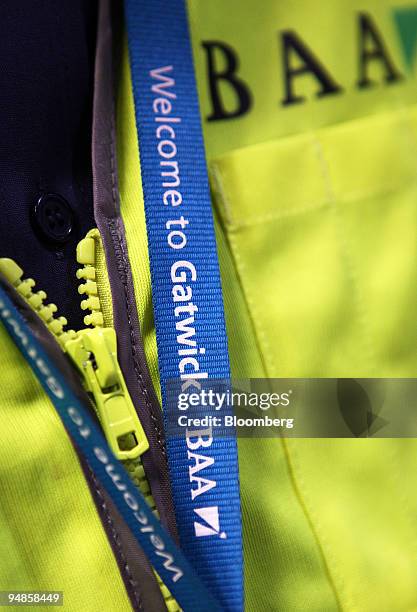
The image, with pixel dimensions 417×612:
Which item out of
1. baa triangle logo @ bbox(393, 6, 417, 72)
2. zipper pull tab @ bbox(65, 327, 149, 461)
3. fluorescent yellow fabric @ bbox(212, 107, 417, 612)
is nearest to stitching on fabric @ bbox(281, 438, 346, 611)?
fluorescent yellow fabric @ bbox(212, 107, 417, 612)

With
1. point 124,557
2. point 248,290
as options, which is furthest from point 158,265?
point 124,557

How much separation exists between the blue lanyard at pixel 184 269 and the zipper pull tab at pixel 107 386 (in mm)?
27

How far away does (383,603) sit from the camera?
1.53ft

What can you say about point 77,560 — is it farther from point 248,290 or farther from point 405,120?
point 405,120

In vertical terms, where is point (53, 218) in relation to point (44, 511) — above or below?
above

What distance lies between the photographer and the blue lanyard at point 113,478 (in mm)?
368

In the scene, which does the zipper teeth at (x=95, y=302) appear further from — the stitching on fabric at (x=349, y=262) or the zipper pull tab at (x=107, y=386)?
the stitching on fabric at (x=349, y=262)

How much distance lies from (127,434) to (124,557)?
7 centimetres

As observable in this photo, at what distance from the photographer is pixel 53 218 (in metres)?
0.44

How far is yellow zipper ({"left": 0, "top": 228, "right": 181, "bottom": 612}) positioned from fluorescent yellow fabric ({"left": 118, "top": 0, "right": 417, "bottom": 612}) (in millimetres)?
43

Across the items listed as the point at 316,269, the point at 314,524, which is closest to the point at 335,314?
the point at 316,269

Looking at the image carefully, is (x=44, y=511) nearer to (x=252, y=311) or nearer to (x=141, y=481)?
(x=141, y=481)

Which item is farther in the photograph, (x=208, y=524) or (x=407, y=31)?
(x=407, y=31)

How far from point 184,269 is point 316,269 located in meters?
0.10
